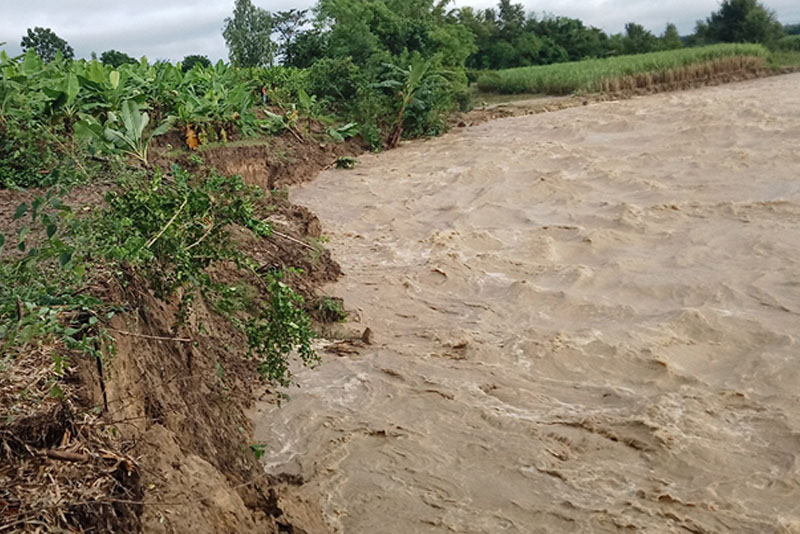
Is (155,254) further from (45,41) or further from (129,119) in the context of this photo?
(45,41)

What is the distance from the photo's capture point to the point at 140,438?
250 centimetres

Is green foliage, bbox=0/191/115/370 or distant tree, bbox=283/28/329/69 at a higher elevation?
distant tree, bbox=283/28/329/69

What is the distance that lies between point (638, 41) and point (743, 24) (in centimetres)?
369

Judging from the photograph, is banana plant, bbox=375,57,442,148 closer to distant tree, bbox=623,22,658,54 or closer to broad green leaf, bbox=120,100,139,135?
broad green leaf, bbox=120,100,139,135

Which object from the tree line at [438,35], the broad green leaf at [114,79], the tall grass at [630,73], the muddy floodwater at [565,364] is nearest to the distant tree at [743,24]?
the tree line at [438,35]

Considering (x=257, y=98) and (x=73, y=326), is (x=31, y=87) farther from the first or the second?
(x=73, y=326)

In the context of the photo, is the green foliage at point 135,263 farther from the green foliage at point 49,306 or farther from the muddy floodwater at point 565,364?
the muddy floodwater at point 565,364

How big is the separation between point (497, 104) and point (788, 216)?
38.9 feet

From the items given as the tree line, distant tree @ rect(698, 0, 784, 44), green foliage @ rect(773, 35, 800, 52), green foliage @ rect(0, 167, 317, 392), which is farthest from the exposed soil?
distant tree @ rect(698, 0, 784, 44)

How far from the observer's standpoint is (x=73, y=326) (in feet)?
8.70

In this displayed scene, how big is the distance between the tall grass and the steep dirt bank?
16.1 meters

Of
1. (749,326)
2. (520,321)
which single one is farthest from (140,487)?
(749,326)

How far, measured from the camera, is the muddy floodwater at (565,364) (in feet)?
11.1

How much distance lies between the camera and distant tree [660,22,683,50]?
90.8 feet
